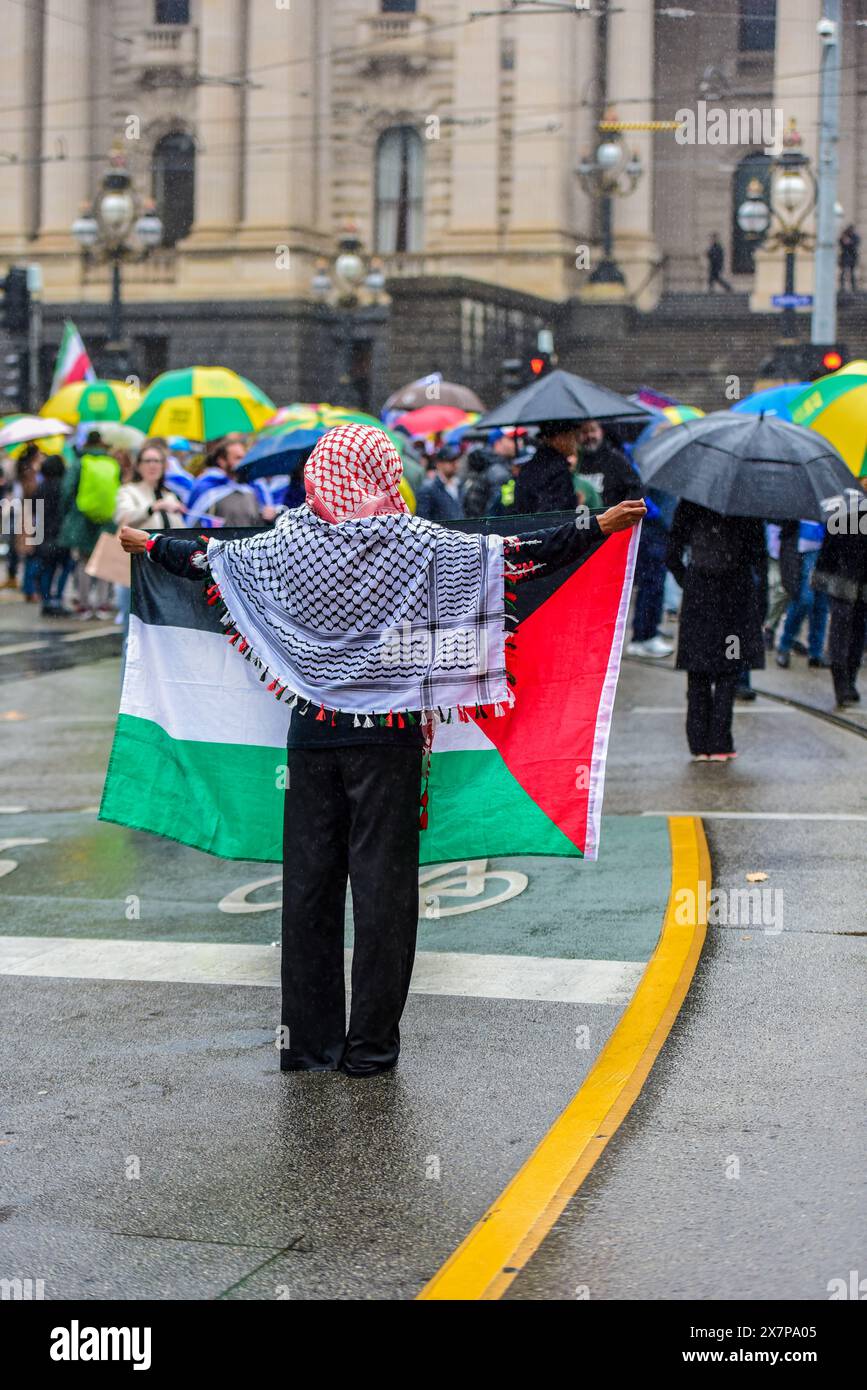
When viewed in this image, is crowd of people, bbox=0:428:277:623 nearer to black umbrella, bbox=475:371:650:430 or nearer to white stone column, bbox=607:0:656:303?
black umbrella, bbox=475:371:650:430

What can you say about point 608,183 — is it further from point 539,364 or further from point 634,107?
point 539,364

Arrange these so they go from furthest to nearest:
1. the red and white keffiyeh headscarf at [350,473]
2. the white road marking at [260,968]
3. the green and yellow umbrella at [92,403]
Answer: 1. the green and yellow umbrella at [92,403]
2. the white road marking at [260,968]
3. the red and white keffiyeh headscarf at [350,473]

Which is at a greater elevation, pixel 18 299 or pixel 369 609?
pixel 18 299

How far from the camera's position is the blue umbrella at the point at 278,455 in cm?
1427

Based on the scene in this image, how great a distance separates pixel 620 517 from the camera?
6188 mm

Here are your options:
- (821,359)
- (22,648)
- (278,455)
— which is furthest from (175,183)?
(278,455)

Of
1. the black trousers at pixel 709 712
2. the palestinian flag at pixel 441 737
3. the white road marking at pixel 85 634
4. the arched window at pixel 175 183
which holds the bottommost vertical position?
the white road marking at pixel 85 634

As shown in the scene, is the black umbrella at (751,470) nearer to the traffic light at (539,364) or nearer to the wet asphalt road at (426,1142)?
the wet asphalt road at (426,1142)

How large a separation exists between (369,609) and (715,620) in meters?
6.37

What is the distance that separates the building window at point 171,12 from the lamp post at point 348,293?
974 cm

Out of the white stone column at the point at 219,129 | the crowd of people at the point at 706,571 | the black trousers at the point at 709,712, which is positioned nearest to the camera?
the black trousers at the point at 709,712

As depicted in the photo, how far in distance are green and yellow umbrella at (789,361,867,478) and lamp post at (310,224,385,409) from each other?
2667cm

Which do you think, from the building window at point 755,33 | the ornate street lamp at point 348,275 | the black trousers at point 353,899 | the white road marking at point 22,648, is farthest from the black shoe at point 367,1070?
the building window at point 755,33
